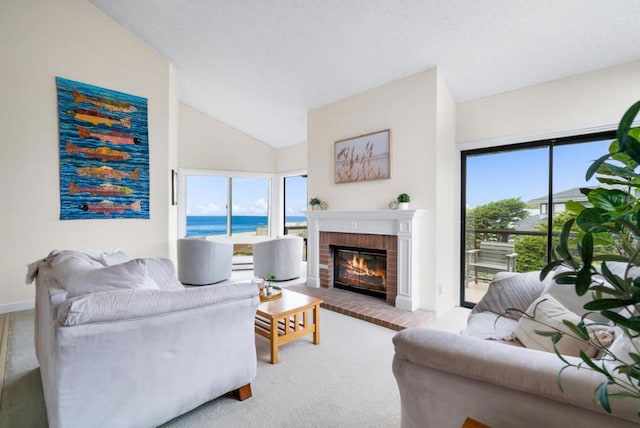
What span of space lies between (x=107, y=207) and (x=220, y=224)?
2.61m

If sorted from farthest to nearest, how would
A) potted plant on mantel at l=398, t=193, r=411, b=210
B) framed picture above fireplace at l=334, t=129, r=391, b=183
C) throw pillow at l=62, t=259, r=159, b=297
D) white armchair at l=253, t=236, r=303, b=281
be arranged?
1. white armchair at l=253, t=236, r=303, b=281
2. framed picture above fireplace at l=334, t=129, r=391, b=183
3. potted plant on mantel at l=398, t=193, r=411, b=210
4. throw pillow at l=62, t=259, r=159, b=297

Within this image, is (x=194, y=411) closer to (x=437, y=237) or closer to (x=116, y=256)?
(x=116, y=256)

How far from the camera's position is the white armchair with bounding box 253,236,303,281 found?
5.03 m

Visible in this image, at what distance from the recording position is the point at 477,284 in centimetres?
385

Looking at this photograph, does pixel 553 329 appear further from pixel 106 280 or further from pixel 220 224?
pixel 220 224

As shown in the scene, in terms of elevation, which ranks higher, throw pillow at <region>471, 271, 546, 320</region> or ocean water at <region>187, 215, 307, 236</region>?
ocean water at <region>187, 215, 307, 236</region>

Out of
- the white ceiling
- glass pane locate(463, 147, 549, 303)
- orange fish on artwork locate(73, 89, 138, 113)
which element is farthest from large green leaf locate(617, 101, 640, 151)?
orange fish on artwork locate(73, 89, 138, 113)

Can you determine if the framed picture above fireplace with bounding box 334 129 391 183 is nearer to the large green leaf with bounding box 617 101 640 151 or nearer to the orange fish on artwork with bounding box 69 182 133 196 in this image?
the orange fish on artwork with bounding box 69 182 133 196

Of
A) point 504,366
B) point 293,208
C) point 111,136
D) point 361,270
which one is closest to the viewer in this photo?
point 504,366

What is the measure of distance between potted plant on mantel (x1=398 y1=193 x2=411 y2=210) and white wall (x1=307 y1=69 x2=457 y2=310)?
94mm

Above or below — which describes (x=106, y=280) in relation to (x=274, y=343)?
above

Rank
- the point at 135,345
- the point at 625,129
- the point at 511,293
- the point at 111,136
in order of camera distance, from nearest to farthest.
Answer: the point at 625,129 < the point at 135,345 < the point at 511,293 < the point at 111,136

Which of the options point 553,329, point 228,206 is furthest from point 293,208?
point 553,329

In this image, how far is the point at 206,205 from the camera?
251 inches
